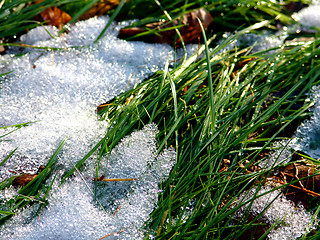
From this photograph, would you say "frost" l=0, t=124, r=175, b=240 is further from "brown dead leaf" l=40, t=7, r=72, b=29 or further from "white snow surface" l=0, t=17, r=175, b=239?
"brown dead leaf" l=40, t=7, r=72, b=29

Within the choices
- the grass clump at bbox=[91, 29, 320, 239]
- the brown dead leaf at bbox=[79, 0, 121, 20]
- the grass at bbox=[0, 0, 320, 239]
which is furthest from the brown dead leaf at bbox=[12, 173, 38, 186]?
the brown dead leaf at bbox=[79, 0, 121, 20]

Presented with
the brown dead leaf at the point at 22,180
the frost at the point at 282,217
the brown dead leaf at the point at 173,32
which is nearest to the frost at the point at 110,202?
the brown dead leaf at the point at 22,180

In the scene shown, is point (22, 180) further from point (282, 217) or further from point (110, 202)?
point (282, 217)

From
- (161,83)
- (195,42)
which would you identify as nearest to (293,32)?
(195,42)

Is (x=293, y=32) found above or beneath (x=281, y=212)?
above

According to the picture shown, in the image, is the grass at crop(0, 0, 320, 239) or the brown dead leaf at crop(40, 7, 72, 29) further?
the brown dead leaf at crop(40, 7, 72, 29)

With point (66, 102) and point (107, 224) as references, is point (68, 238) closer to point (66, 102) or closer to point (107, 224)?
point (107, 224)
